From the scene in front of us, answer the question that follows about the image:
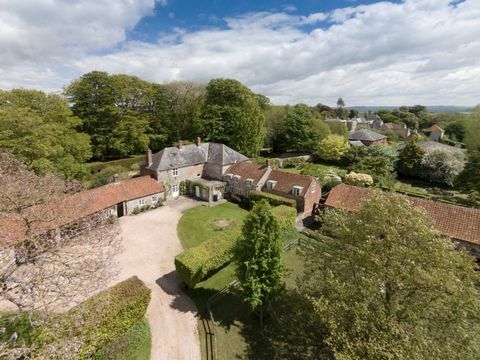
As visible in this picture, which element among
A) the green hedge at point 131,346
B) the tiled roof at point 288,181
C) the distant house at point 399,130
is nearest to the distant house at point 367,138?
the distant house at point 399,130

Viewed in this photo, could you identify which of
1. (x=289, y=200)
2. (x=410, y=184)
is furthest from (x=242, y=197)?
(x=410, y=184)

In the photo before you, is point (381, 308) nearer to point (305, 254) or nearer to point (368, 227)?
point (368, 227)

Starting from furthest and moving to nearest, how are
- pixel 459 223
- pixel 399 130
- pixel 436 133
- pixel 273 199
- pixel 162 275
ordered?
pixel 399 130, pixel 436 133, pixel 273 199, pixel 459 223, pixel 162 275

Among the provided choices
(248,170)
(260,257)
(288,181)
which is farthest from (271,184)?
(260,257)

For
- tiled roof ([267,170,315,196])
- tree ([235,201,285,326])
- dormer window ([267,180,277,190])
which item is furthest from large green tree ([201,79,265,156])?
tree ([235,201,285,326])

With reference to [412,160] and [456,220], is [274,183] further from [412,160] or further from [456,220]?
[412,160]

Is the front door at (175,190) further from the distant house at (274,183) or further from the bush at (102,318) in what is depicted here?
the bush at (102,318)

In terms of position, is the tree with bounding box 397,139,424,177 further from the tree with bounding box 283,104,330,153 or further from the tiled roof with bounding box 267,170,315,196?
the tiled roof with bounding box 267,170,315,196
